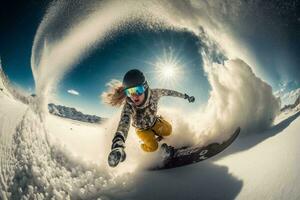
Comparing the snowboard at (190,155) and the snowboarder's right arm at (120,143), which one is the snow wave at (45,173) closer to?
the snowboard at (190,155)

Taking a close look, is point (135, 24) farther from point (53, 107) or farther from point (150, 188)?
point (150, 188)

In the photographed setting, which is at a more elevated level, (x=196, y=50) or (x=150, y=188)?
(x=196, y=50)

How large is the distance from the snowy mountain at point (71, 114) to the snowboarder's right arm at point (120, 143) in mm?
2103

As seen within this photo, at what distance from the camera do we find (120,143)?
2.40 meters

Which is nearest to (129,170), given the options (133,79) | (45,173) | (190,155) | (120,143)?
(190,155)

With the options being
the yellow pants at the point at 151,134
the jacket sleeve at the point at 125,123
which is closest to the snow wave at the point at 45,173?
the yellow pants at the point at 151,134

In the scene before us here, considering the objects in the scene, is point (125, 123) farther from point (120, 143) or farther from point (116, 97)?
point (116, 97)

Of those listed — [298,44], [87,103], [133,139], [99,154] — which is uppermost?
[298,44]

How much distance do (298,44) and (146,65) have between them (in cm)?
230

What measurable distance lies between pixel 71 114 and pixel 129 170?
2096mm

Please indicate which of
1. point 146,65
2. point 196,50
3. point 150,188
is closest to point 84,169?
point 150,188

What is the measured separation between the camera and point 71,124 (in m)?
5.43

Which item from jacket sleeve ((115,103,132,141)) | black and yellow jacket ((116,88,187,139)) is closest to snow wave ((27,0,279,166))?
black and yellow jacket ((116,88,187,139))

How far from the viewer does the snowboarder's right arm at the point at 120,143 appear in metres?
2.10
